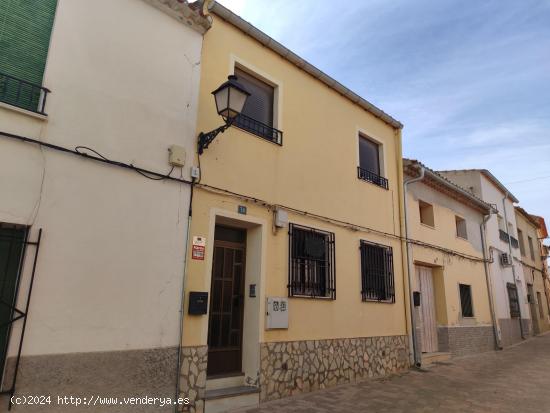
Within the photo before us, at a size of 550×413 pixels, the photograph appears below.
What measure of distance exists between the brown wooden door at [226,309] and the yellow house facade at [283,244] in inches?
0.6

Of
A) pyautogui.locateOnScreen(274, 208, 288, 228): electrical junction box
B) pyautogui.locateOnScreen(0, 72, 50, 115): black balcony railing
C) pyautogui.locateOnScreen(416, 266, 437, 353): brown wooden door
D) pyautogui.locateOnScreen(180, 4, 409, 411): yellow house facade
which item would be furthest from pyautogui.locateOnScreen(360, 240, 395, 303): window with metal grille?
pyautogui.locateOnScreen(0, 72, 50, 115): black balcony railing

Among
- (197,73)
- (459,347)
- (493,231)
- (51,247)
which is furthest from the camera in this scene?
(493,231)

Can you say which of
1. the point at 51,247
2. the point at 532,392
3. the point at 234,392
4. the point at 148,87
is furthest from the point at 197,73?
the point at 532,392

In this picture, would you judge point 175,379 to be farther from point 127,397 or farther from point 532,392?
point 532,392

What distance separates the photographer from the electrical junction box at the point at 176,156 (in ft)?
16.3

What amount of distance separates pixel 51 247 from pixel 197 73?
3086mm

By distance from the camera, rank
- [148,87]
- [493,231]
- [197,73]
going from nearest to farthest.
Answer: [148,87]
[197,73]
[493,231]

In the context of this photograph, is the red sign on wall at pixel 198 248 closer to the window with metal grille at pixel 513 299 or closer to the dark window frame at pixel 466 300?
the dark window frame at pixel 466 300

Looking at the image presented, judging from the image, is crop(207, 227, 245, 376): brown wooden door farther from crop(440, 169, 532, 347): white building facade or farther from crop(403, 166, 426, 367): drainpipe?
crop(440, 169, 532, 347): white building facade

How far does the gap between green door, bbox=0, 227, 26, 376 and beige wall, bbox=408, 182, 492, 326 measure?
8.07 metres

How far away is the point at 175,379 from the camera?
4.56 m

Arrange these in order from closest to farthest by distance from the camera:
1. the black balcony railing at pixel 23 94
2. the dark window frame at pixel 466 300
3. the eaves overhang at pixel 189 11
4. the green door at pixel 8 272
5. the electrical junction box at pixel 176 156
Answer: the green door at pixel 8 272 < the black balcony railing at pixel 23 94 < the electrical junction box at pixel 176 156 < the eaves overhang at pixel 189 11 < the dark window frame at pixel 466 300

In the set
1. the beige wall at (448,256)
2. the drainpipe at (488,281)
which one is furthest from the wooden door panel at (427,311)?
the drainpipe at (488,281)

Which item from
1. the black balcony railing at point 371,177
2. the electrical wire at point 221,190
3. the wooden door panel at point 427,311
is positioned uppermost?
the black balcony railing at point 371,177
